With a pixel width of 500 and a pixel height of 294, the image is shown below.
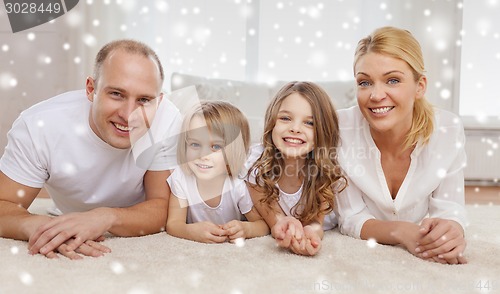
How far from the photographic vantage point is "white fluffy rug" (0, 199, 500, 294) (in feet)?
3.23

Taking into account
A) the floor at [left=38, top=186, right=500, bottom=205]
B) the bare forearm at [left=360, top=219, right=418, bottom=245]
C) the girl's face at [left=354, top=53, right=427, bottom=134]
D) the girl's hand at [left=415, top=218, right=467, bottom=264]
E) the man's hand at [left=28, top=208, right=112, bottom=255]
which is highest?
the girl's face at [left=354, top=53, right=427, bottom=134]

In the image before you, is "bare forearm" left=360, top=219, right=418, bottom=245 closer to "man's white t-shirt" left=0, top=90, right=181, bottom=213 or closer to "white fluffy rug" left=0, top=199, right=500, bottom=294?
"white fluffy rug" left=0, top=199, right=500, bottom=294

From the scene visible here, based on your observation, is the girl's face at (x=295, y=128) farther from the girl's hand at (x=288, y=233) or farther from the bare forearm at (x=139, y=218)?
the bare forearm at (x=139, y=218)

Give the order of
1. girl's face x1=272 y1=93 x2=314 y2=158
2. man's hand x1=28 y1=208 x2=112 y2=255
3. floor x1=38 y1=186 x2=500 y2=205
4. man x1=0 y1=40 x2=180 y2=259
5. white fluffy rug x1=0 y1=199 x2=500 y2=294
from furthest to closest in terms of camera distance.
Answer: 1. floor x1=38 y1=186 x2=500 y2=205
2. girl's face x1=272 y1=93 x2=314 y2=158
3. man x1=0 y1=40 x2=180 y2=259
4. man's hand x1=28 y1=208 x2=112 y2=255
5. white fluffy rug x1=0 y1=199 x2=500 y2=294

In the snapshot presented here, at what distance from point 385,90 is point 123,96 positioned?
69cm

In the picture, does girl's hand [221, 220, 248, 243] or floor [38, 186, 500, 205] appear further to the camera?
floor [38, 186, 500, 205]

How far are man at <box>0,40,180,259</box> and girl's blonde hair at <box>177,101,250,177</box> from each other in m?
0.06

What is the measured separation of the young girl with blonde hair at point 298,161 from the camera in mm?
1453

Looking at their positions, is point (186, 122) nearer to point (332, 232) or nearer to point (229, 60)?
→ point (332, 232)

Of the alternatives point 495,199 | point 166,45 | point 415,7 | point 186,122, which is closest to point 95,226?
point 186,122

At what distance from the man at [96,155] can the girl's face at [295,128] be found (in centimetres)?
33

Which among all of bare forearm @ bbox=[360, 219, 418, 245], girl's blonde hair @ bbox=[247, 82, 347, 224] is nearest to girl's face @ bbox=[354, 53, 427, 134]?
girl's blonde hair @ bbox=[247, 82, 347, 224]

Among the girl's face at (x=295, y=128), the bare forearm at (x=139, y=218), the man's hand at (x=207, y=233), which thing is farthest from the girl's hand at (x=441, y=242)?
the bare forearm at (x=139, y=218)

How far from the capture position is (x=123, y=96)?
1.34m
